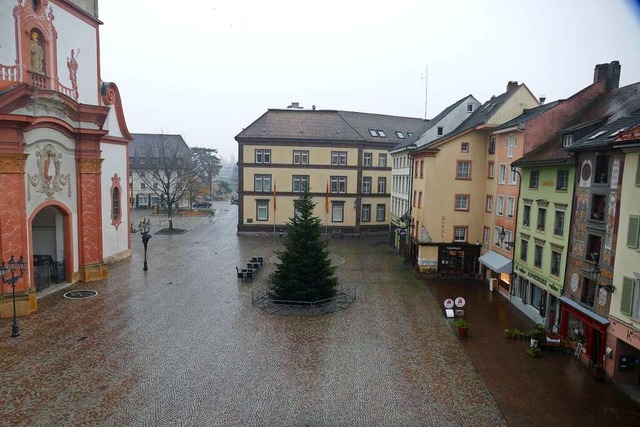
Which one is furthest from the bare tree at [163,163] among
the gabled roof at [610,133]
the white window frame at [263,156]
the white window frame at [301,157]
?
the gabled roof at [610,133]

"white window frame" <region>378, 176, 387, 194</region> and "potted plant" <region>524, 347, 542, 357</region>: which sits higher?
"white window frame" <region>378, 176, 387, 194</region>

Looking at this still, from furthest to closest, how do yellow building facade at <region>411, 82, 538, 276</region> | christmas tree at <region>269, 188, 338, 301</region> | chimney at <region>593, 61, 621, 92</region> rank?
yellow building facade at <region>411, 82, 538, 276</region> < chimney at <region>593, 61, 621, 92</region> < christmas tree at <region>269, 188, 338, 301</region>

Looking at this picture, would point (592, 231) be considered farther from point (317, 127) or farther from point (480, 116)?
point (317, 127)

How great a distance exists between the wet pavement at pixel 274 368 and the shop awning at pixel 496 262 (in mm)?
1961

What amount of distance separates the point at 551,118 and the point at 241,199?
33.8 m

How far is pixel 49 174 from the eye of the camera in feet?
82.1

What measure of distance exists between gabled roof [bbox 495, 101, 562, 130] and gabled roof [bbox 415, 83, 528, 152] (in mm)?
1548

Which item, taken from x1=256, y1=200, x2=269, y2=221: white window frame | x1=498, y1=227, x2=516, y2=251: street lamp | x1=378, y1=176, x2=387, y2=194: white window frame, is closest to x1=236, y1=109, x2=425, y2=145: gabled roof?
x1=378, y1=176, x2=387, y2=194: white window frame

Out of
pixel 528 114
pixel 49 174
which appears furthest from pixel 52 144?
pixel 528 114

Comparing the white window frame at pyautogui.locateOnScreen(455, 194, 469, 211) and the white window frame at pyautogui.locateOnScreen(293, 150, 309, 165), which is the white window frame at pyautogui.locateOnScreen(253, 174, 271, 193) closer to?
the white window frame at pyautogui.locateOnScreen(293, 150, 309, 165)

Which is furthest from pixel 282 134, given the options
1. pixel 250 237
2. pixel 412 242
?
pixel 412 242

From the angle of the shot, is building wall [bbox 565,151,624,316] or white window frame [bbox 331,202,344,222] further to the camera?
white window frame [bbox 331,202,344,222]

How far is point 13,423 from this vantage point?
12594 millimetres

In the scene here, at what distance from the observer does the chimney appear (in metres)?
24.8
